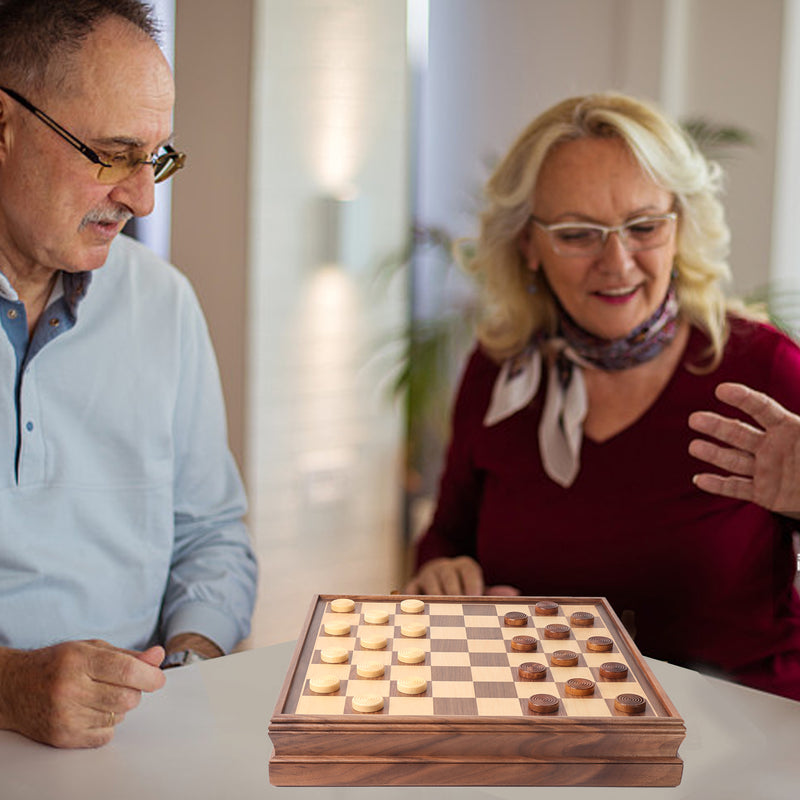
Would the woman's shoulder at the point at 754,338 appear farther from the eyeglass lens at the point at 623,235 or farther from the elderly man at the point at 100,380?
the elderly man at the point at 100,380

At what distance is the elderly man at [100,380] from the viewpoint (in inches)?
63.5

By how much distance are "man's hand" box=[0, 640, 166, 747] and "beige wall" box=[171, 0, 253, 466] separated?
2184mm

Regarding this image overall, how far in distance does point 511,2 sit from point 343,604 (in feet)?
12.3

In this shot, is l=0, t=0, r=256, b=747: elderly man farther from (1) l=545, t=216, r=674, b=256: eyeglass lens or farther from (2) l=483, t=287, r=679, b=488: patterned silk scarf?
(1) l=545, t=216, r=674, b=256: eyeglass lens

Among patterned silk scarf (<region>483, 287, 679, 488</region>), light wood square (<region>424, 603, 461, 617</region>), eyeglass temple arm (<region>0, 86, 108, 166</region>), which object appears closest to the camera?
light wood square (<region>424, 603, 461, 617</region>)

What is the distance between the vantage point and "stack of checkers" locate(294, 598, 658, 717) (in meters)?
1.04

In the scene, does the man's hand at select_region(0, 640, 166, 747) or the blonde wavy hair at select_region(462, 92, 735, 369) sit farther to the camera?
the blonde wavy hair at select_region(462, 92, 735, 369)

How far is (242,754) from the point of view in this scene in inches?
45.3

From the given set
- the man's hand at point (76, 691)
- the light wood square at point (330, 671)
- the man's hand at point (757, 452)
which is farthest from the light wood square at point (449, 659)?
the man's hand at point (757, 452)

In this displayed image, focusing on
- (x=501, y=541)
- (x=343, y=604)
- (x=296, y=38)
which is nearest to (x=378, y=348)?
(x=296, y=38)

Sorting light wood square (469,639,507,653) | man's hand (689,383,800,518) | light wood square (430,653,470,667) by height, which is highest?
man's hand (689,383,800,518)

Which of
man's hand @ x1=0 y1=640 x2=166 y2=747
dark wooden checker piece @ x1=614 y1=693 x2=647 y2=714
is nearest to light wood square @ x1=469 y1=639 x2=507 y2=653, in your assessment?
dark wooden checker piece @ x1=614 y1=693 x2=647 y2=714

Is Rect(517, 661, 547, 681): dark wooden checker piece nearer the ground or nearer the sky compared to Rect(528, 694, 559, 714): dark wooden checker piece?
nearer the ground

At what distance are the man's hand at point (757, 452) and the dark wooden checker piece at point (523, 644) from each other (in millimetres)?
574
